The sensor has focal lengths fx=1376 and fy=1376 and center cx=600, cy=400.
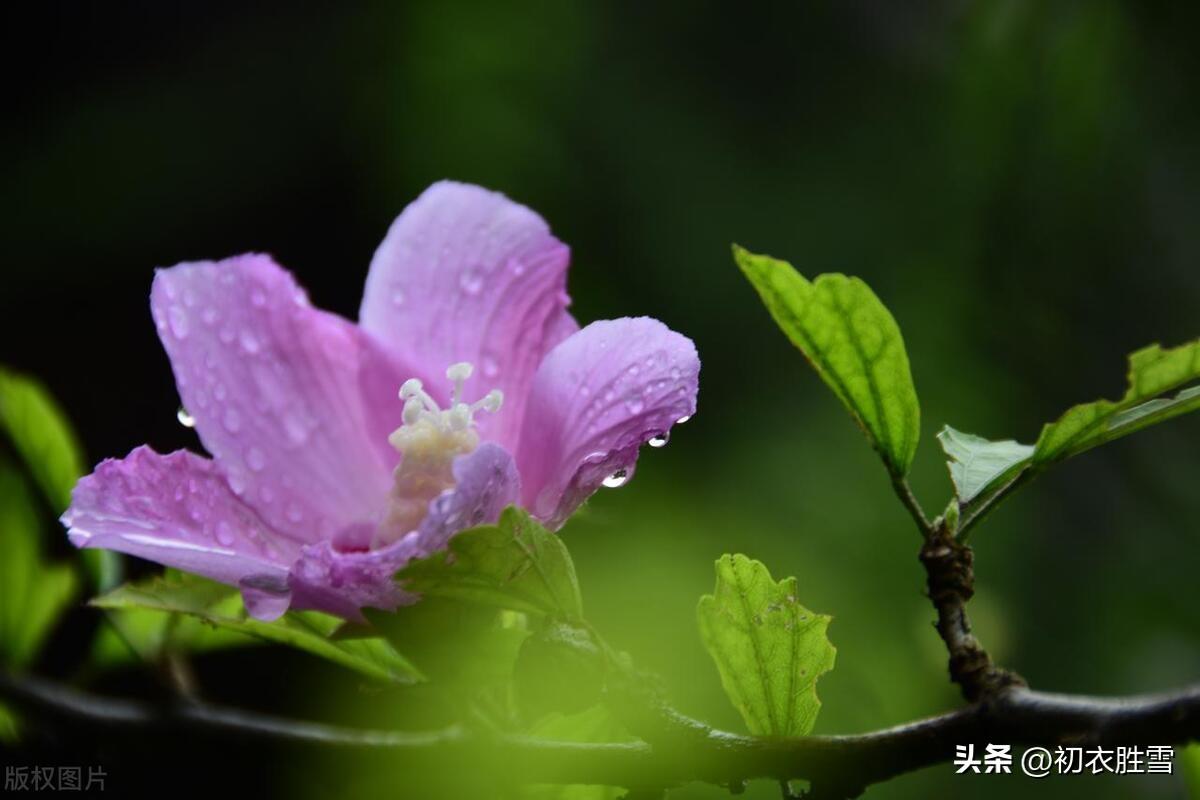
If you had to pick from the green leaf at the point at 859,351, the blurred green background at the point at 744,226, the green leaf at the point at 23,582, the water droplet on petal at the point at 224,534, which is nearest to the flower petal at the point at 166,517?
the water droplet on petal at the point at 224,534

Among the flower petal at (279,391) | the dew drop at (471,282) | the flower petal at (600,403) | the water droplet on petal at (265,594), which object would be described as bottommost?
the water droplet on petal at (265,594)

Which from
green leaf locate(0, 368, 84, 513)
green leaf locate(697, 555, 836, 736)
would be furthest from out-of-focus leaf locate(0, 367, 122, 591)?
green leaf locate(697, 555, 836, 736)

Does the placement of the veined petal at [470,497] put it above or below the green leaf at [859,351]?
below

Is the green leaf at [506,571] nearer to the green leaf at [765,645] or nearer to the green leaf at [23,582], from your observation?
the green leaf at [765,645]

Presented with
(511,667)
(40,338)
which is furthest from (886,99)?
(511,667)

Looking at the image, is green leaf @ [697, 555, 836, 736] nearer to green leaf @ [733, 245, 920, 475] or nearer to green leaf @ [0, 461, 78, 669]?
green leaf @ [733, 245, 920, 475]

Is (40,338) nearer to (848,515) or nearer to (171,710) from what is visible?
(848,515)
